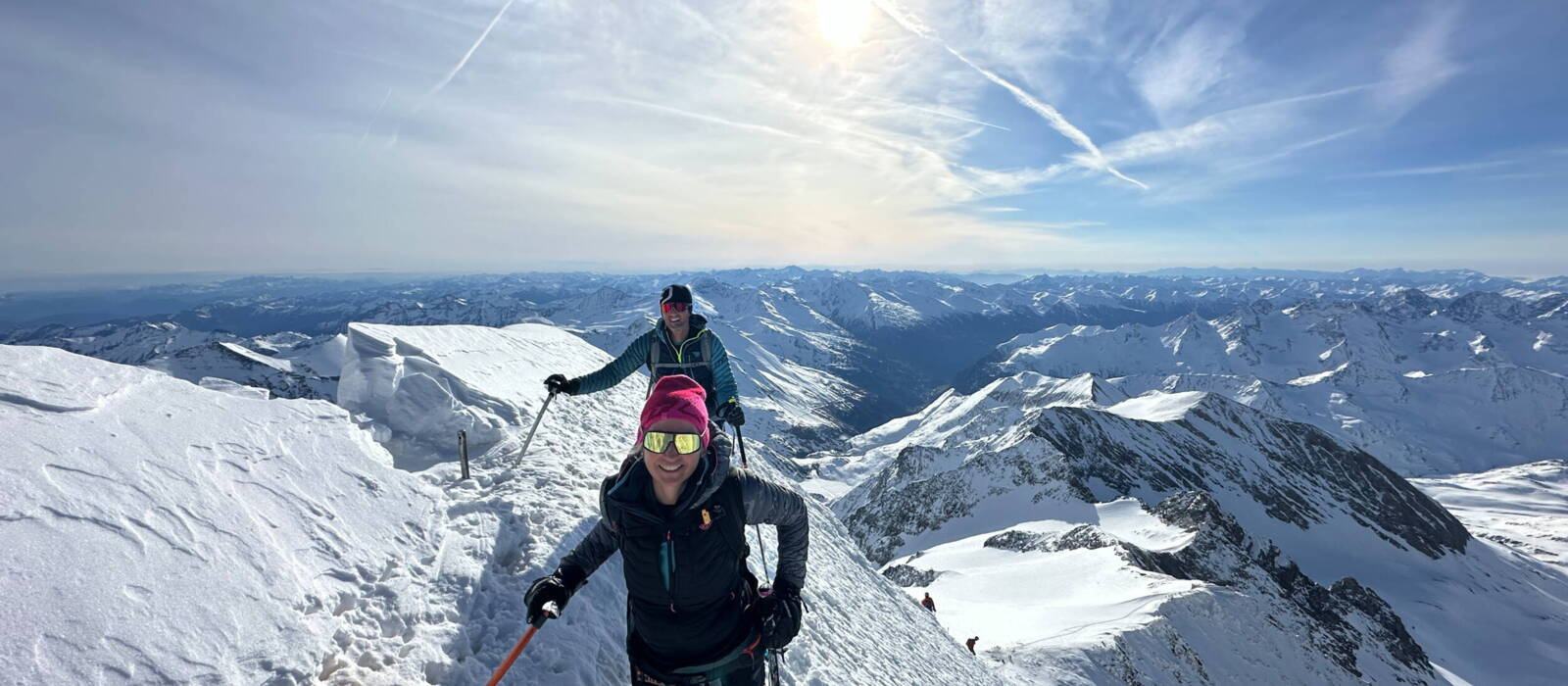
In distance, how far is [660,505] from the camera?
17.7ft

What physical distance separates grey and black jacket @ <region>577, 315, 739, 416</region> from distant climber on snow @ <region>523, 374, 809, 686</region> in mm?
5611

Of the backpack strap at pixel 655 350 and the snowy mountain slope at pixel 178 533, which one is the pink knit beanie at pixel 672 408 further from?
the backpack strap at pixel 655 350

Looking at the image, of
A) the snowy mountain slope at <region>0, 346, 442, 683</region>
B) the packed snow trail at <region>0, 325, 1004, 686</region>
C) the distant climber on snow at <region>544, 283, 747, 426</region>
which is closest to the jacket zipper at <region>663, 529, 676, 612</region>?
the packed snow trail at <region>0, 325, 1004, 686</region>

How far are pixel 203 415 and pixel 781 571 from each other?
9.77m

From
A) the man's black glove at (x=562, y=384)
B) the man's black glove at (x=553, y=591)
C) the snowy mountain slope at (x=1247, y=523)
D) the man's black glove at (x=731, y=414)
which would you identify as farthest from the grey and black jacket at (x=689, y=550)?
the snowy mountain slope at (x=1247, y=523)

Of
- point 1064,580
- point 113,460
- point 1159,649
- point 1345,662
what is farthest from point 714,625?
point 1345,662

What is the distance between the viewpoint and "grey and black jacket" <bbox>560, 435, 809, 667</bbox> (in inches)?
210

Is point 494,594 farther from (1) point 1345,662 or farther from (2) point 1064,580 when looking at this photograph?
(1) point 1345,662

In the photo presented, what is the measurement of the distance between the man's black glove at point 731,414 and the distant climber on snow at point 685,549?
4929 millimetres

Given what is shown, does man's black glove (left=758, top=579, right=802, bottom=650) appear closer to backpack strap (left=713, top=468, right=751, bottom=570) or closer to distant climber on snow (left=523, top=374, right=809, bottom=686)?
distant climber on snow (left=523, top=374, right=809, bottom=686)

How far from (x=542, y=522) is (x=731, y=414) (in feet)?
12.9

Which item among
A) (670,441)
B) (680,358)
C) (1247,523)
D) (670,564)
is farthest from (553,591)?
(1247,523)

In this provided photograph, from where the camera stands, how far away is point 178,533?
679cm

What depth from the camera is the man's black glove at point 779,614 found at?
19.8 ft
